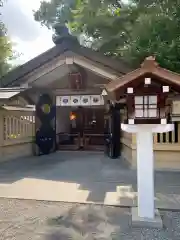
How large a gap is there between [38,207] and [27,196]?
71 cm

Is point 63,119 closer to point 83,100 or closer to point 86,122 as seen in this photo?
point 86,122

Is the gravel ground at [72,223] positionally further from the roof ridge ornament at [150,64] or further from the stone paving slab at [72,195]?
the roof ridge ornament at [150,64]

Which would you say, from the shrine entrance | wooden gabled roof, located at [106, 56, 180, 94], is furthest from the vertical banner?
wooden gabled roof, located at [106, 56, 180, 94]

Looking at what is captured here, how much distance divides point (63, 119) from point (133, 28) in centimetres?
669

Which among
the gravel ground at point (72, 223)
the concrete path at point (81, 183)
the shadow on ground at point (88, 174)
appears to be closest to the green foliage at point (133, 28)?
the shadow on ground at point (88, 174)

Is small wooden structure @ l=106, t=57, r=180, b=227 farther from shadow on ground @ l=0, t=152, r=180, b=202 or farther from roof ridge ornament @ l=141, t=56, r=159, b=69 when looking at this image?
shadow on ground @ l=0, t=152, r=180, b=202

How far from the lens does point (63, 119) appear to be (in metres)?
14.8

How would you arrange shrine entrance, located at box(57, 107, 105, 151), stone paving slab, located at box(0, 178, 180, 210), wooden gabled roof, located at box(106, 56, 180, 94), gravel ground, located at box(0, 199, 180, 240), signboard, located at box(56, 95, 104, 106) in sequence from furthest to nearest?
shrine entrance, located at box(57, 107, 105, 151), signboard, located at box(56, 95, 104, 106), stone paving slab, located at box(0, 178, 180, 210), wooden gabled roof, located at box(106, 56, 180, 94), gravel ground, located at box(0, 199, 180, 240)

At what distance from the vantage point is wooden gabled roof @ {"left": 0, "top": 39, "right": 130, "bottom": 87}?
948 centimetres

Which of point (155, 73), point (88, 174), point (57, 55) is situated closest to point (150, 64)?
point (155, 73)

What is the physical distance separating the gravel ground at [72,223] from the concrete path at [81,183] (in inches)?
14.1

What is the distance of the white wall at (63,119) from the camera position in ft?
45.6

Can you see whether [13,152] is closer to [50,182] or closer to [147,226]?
[50,182]

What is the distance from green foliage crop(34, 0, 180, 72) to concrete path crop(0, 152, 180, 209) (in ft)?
13.8
